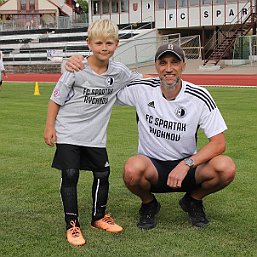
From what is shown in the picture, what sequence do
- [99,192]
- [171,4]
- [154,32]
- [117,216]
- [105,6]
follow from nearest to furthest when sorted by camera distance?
[99,192] → [117,216] → [154,32] → [171,4] → [105,6]

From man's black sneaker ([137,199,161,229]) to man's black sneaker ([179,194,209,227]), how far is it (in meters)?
0.26

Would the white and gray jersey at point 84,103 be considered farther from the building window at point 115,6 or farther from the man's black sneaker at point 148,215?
the building window at point 115,6

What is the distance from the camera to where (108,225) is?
452 centimetres

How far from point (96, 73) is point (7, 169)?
2930 millimetres

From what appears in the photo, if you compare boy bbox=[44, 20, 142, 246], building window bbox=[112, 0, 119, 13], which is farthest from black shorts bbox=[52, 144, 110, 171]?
building window bbox=[112, 0, 119, 13]

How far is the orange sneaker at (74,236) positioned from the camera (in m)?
4.19

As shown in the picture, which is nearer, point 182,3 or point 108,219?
point 108,219

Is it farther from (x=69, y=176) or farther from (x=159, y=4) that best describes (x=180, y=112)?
(x=159, y=4)

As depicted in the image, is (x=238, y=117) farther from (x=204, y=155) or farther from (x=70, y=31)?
(x=70, y=31)

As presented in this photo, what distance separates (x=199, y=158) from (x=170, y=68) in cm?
75

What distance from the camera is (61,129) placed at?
443 centimetres

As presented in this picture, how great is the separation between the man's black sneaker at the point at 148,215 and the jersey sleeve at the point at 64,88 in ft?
3.79

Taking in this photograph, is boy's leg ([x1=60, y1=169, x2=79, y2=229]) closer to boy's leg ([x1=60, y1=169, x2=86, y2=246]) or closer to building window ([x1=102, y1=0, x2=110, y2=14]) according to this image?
boy's leg ([x1=60, y1=169, x2=86, y2=246])

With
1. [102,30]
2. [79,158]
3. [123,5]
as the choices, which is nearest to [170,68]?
[102,30]
